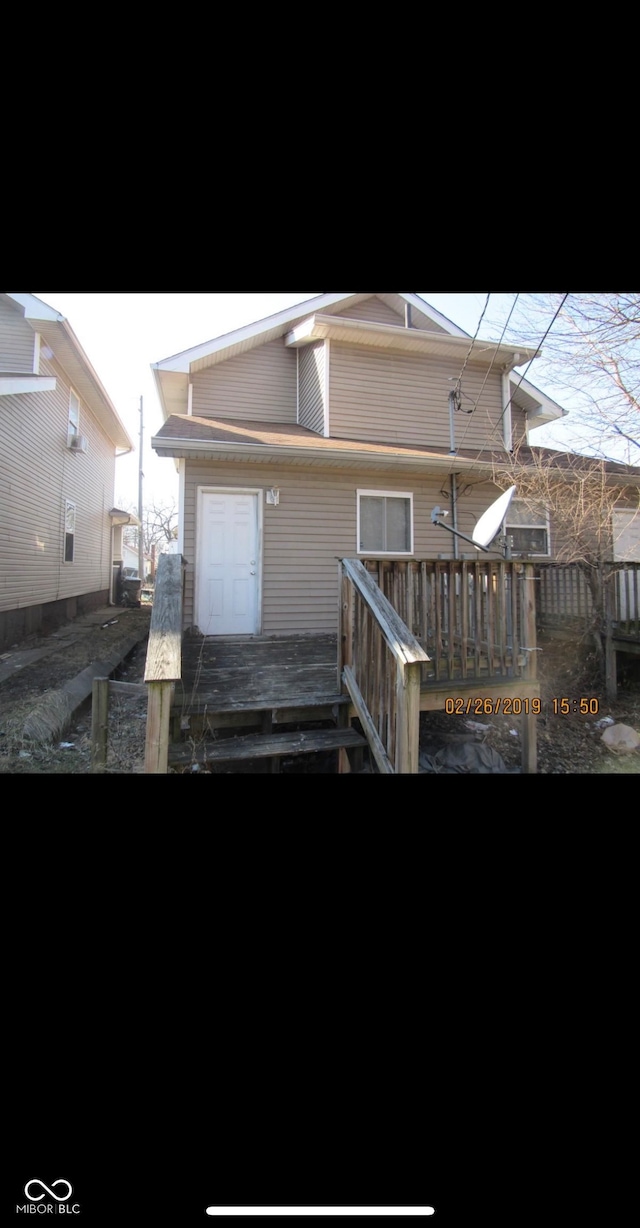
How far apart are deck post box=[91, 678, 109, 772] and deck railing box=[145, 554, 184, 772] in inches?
13.6

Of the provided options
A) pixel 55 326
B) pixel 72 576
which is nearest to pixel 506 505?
pixel 55 326

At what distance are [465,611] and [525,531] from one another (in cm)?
376

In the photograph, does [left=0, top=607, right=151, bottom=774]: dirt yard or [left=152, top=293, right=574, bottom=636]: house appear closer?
[left=0, top=607, right=151, bottom=774]: dirt yard

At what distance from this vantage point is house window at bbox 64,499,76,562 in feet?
29.5

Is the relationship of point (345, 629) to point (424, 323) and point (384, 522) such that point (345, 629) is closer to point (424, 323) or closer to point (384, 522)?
point (384, 522)

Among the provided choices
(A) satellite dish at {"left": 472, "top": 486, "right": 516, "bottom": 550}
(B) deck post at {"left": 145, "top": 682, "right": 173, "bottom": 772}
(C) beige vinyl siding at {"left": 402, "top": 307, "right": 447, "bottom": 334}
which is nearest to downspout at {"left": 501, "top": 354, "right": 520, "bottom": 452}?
(C) beige vinyl siding at {"left": 402, "top": 307, "right": 447, "bottom": 334}

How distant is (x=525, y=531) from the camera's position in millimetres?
→ 6559

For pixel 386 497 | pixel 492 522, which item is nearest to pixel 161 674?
pixel 492 522

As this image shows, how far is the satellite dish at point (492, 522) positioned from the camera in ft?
12.3

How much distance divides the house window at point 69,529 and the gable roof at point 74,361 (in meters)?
2.13

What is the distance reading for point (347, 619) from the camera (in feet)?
11.2

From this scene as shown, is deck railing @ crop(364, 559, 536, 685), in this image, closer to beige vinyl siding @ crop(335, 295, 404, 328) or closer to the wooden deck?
the wooden deck
